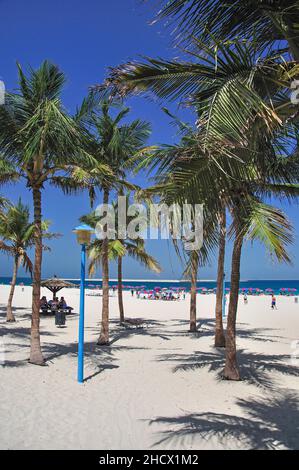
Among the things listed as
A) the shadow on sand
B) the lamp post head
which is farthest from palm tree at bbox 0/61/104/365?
the shadow on sand

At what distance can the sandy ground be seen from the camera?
5012 mm

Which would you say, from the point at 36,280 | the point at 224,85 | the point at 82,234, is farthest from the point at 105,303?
the point at 224,85

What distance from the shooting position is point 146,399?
689cm

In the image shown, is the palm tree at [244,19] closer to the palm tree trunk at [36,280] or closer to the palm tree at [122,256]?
the palm tree trunk at [36,280]

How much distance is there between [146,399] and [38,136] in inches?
197

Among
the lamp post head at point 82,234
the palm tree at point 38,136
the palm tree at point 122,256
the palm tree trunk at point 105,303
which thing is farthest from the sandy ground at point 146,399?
the palm tree at point 122,256

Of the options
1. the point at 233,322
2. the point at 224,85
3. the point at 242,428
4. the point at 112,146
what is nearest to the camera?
the point at 224,85

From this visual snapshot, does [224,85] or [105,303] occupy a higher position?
[224,85]

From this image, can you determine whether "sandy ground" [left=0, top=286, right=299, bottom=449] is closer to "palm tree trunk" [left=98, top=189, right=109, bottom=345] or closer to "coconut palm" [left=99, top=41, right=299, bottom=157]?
"palm tree trunk" [left=98, top=189, right=109, bottom=345]

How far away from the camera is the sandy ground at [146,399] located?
5.01 meters

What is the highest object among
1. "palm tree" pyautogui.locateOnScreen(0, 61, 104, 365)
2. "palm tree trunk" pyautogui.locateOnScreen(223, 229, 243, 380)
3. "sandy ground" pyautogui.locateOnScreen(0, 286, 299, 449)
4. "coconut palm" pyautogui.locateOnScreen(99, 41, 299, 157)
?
"palm tree" pyautogui.locateOnScreen(0, 61, 104, 365)

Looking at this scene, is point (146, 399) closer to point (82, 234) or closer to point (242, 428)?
point (242, 428)

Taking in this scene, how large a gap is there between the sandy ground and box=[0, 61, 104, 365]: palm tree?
1.74 m

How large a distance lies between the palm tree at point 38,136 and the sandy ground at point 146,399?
68.4 inches
